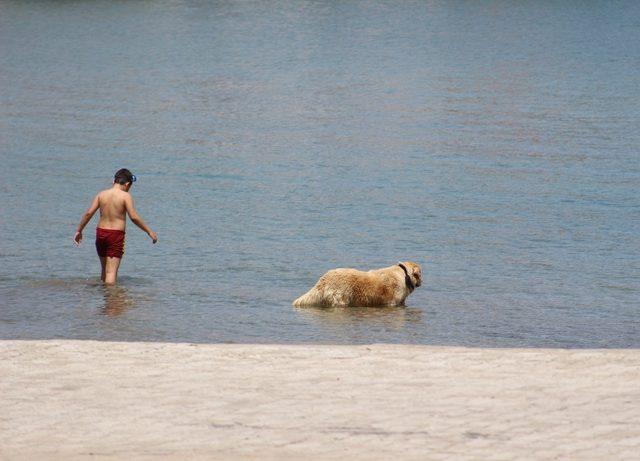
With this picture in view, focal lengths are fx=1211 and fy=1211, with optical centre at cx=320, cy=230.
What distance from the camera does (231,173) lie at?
2812cm

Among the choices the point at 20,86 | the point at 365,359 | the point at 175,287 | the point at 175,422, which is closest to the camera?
the point at 175,422

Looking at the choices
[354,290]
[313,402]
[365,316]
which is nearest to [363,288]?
[354,290]

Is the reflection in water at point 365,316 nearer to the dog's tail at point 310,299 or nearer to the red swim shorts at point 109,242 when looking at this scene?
the dog's tail at point 310,299

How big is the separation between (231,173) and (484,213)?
7.04 metres

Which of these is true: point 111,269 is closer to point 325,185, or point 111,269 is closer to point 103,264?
point 103,264

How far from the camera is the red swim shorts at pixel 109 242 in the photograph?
53.5 ft

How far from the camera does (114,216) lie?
16.3 m

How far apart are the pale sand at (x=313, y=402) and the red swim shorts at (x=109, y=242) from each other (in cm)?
520

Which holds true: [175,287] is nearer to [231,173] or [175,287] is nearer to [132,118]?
[231,173]

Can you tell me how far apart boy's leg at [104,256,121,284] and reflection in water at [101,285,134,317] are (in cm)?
12

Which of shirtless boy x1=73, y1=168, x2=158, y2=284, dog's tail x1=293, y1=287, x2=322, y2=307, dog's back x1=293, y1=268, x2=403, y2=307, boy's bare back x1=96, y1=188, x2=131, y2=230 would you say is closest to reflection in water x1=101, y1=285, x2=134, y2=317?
shirtless boy x1=73, y1=168, x2=158, y2=284

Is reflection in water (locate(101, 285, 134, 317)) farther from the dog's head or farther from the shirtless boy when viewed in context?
the dog's head

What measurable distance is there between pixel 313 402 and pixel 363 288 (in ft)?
18.4

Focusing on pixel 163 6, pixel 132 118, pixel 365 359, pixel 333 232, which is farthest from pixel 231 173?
pixel 163 6
